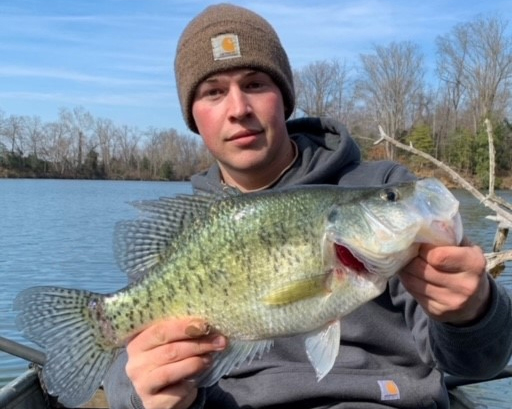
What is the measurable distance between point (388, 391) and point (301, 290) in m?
1.12

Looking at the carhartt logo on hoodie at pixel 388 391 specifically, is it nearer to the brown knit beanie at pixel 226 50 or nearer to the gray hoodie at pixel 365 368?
the gray hoodie at pixel 365 368

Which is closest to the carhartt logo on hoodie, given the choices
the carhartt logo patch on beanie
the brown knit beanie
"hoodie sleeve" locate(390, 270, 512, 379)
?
"hoodie sleeve" locate(390, 270, 512, 379)

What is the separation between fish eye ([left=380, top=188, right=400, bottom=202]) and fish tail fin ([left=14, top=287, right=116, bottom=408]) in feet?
4.08

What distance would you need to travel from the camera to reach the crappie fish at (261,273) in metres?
2.44

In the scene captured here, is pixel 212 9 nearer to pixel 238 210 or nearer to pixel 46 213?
pixel 238 210

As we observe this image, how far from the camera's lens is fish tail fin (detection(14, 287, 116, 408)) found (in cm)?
284

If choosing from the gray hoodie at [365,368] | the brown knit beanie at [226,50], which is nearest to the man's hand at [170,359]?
the gray hoodie at [365,368]

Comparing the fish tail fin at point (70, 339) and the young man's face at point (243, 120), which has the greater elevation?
the young man's face at point (243, 120)

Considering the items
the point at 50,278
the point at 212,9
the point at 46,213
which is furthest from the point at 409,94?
the point at 212,9

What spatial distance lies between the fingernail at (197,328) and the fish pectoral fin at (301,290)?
329 mm

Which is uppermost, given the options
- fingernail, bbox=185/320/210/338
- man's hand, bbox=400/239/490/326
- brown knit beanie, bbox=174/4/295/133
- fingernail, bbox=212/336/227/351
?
brown knit beanie, bbox=174/4/295/133

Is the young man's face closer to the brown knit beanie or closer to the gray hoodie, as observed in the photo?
the brown knit beanie

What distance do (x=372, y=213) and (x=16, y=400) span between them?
144 inches

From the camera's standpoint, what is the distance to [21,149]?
9244 cm
